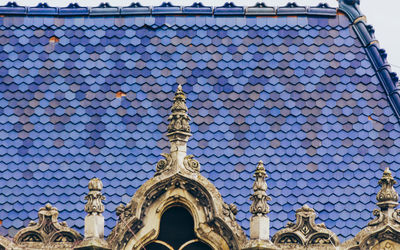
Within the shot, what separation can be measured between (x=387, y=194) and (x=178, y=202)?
472cm

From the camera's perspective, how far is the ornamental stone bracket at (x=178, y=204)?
1121 inches

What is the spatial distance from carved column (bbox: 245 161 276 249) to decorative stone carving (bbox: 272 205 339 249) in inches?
22.9

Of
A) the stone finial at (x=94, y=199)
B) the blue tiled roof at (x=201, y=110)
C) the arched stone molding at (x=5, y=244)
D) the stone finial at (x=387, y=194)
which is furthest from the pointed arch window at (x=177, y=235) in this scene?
the stone finial at (x=387, y=194)

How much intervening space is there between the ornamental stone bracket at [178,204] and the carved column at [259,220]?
13.4 inches

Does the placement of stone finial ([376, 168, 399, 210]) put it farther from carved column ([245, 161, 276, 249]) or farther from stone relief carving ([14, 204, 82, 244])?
stone relief carving ([14, 204, 82, 244])

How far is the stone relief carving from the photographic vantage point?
28.8 meters

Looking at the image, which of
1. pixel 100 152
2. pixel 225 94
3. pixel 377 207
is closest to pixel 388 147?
pixel 377 207

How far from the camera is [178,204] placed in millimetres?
28922

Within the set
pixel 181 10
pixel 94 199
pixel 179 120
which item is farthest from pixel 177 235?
pixel 181 10

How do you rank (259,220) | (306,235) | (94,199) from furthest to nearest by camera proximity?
(306,235) < (94,199) < (259,220)

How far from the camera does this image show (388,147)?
32688 mm

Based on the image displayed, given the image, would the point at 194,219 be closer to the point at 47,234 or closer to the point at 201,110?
the point at 47,234

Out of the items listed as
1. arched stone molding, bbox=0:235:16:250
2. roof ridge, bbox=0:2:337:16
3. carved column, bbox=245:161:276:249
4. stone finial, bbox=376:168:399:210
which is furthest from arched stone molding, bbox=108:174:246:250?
roof ridge, bbox=0:2:337:16

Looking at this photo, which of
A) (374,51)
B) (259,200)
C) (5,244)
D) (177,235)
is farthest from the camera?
(374,51)
